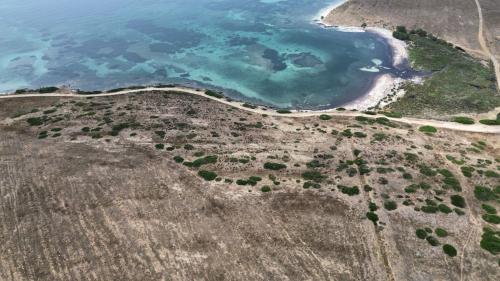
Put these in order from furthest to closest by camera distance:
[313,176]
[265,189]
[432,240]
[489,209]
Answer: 1. [313,176]
2. [265,189]
3. [489,209]
4. [432,240]

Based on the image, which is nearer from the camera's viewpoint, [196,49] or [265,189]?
[265,189]

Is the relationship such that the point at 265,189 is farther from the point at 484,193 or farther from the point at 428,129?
the point at 428,129

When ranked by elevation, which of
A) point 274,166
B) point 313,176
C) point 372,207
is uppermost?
point 274,166

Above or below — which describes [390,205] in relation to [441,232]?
above

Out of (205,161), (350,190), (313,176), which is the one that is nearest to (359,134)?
(313,176)

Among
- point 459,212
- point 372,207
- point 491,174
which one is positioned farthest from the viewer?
A: point 491,174

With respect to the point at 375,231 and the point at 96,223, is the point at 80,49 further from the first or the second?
the point at 375,231

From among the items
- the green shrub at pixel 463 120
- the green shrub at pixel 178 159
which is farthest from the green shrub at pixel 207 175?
the green shrub at pixel 463 120

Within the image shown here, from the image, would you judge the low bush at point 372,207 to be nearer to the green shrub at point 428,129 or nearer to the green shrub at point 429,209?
the green shrub at point 429,209
